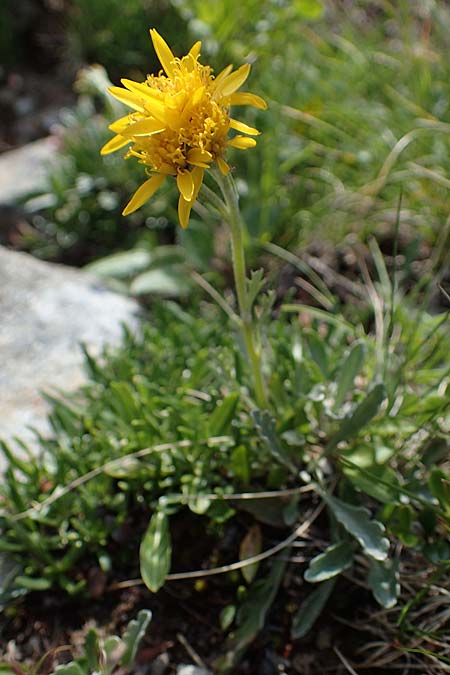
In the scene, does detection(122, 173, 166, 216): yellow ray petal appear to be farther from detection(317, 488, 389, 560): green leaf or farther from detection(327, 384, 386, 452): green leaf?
detection(317, 488, 389, 560): green leaf

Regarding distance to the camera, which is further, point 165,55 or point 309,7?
point 309,7

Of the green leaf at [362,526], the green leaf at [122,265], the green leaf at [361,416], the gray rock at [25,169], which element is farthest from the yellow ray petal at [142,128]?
the gray rock at [25,169]

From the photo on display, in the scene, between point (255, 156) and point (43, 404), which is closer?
point (43, 404)

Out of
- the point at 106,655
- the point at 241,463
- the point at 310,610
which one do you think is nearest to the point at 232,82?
the point at 241,463

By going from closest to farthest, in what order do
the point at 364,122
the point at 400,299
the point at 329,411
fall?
the point at 329,411, the point at 400,299, the point at 364,122

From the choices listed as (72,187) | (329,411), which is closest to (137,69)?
(72,187)

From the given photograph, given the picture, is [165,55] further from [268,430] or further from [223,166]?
[268,430]

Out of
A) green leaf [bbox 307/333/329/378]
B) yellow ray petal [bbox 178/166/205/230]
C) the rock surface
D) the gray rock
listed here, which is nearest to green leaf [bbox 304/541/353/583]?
green leaf [bbox 307/333/329/378]

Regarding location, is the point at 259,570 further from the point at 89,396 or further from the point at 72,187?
the point at 72,187
